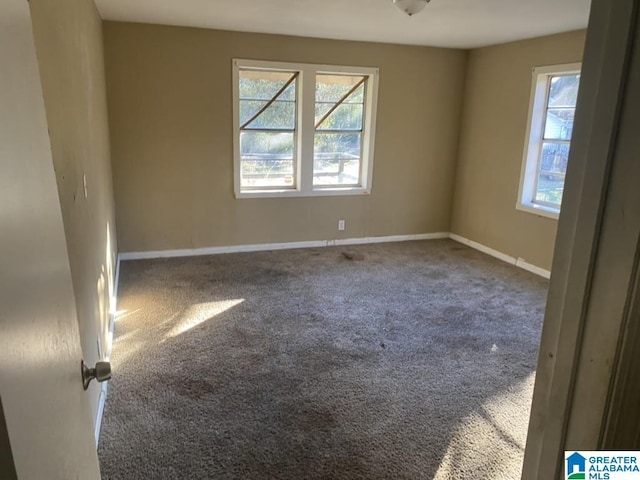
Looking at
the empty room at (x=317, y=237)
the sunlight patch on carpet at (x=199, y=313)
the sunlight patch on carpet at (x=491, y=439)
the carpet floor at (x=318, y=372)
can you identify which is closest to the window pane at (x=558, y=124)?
the empty room at (x=317, y=237)

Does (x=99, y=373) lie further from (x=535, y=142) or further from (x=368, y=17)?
(x=535, y=142)

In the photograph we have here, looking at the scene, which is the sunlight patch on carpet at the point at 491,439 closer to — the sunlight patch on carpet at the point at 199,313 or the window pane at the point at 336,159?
the sunlight patch on carpet at the point at 199,313

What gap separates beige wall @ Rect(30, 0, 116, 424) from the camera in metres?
1.70

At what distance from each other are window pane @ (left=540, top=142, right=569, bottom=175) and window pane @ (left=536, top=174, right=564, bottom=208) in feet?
0.24

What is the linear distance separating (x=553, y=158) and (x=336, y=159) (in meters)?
2.34

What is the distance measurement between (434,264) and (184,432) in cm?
348

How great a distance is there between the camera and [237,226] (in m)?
5.34

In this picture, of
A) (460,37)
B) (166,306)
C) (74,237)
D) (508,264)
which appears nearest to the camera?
(74,237)

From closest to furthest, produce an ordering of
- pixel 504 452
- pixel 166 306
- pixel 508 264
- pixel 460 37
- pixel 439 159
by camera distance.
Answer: pixel 504 452 → pixel 166 306 → pixel 460 37 → pixel 508 264 → pixel 439 159

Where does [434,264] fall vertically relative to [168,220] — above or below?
below

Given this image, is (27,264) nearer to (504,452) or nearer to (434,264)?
(504,452)

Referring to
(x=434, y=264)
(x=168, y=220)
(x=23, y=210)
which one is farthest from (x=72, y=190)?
(x=434, y=264)

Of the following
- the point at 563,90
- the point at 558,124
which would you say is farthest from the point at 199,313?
the point at 563,90

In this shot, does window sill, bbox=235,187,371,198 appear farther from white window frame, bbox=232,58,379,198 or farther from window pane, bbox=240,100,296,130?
window pane, bbox=240,100,296,130
